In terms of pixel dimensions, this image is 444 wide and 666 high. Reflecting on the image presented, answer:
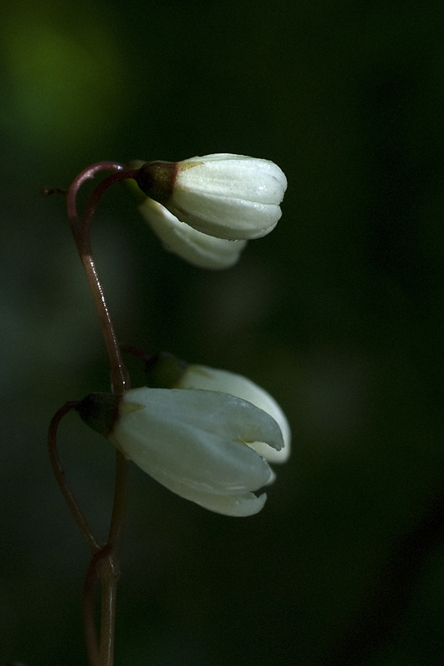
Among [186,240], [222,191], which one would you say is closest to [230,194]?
[222,191]

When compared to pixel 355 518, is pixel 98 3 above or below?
above

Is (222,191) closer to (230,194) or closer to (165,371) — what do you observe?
(230,194)

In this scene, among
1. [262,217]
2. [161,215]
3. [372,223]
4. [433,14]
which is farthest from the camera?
[372,223]

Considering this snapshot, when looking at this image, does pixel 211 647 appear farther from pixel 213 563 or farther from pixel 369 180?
pixel 369 180

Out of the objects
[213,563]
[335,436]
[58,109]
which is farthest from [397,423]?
[58,109]

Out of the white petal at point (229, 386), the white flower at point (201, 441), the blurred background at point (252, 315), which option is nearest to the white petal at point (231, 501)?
the white flower at point (201, 441)

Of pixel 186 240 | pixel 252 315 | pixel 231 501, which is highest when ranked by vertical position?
pixel 186 240

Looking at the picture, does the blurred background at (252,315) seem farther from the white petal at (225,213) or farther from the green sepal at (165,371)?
the white petal at (225,213)
